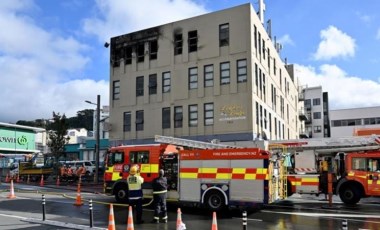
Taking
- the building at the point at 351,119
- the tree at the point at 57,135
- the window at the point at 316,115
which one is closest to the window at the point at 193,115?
the tree at the point at 57,135

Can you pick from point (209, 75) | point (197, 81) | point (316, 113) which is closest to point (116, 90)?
point (197, 81)

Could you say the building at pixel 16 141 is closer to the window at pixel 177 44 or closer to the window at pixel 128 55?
the window at pixel 128 55

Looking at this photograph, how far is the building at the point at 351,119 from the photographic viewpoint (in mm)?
75188

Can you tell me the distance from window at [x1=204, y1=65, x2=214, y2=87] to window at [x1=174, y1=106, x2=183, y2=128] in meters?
3.10

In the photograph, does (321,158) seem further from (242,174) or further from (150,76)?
(150,76)

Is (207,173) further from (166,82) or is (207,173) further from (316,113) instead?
(316,113)

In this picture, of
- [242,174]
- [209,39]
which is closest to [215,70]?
[209,39]

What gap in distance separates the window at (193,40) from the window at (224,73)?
10.1 ft

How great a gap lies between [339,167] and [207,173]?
25.8 ft

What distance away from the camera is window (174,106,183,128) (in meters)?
33.6

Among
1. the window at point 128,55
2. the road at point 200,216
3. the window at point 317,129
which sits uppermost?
the window at point 128,55

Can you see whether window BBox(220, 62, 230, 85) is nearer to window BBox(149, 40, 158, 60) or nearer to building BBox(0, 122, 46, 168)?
window BBox(149, 40, 158, 60)

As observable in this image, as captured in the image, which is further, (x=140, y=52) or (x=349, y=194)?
Result: (x=140, y=52)

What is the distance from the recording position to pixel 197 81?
33031 mm
